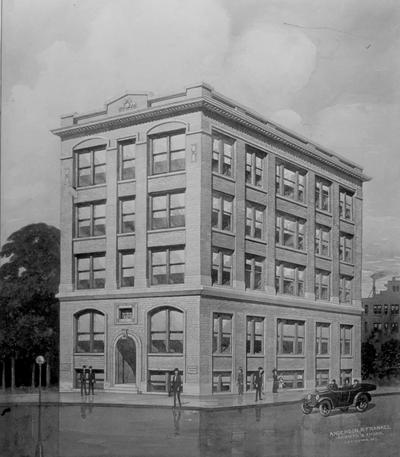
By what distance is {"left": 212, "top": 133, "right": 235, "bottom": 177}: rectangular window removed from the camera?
18.5 ft

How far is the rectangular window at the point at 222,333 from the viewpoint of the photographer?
18.5ft

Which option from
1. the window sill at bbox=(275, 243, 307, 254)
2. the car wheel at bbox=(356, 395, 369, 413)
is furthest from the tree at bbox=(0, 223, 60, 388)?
the car wheel at bbox=(356, 395, 369, 413)

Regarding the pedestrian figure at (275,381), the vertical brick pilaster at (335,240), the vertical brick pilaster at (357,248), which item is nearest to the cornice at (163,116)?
the vertical brick pilaster at (335,240)

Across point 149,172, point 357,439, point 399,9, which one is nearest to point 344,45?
point 399,9

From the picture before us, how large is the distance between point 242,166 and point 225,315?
1109mm

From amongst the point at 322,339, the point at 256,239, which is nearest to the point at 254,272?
the point at 256,239

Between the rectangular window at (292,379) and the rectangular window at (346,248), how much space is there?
42.2 inches

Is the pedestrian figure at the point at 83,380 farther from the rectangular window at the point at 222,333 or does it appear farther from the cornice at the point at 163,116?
the cornice at the point at 163,116

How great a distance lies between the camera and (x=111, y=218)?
18.2 feet

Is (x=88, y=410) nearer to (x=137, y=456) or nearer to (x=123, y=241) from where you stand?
(x=137, y=456)

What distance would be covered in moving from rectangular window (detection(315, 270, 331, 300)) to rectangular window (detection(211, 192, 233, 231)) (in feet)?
3.82

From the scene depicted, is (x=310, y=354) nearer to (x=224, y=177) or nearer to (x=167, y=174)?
(x=224, y=177)

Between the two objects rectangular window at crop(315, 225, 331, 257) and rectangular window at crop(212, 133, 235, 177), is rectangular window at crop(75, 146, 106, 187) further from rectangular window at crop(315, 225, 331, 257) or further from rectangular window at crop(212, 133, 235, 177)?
rectangular window at crop(315, 225, 331, 257)

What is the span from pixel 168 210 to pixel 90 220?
0.56 m
